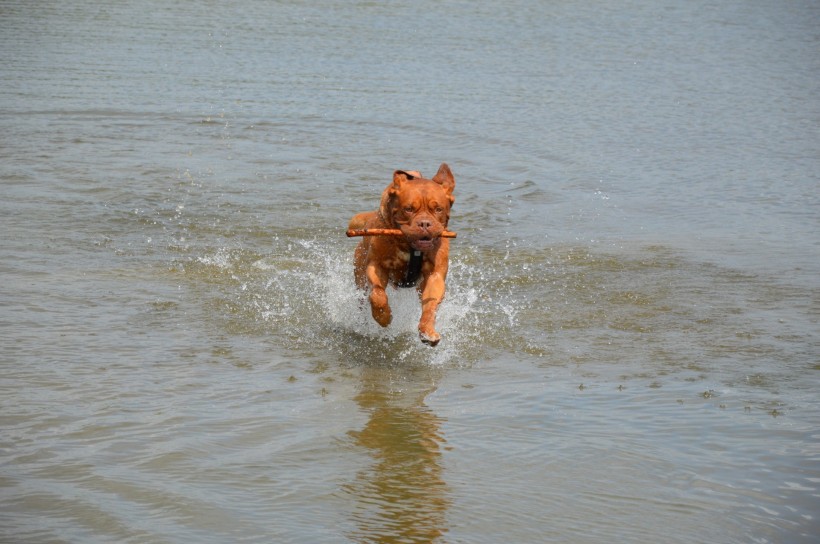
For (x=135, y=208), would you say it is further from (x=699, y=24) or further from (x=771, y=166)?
(x=699, y=24)

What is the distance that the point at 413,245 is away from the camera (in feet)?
25.0

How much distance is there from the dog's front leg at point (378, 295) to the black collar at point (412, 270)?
0.16 metres

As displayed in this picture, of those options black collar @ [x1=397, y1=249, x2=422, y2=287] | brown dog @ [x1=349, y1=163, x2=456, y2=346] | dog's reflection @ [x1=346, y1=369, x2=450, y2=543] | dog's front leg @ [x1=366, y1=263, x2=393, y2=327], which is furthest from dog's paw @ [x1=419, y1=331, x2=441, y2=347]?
black collar @ [x1=397, y1=249, x2=422, y2=287]

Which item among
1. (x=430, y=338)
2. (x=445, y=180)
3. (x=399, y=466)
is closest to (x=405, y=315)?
(x=430, y=338)

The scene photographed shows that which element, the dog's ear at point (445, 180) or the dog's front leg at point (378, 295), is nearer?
the dog's ear at point (445, 180)

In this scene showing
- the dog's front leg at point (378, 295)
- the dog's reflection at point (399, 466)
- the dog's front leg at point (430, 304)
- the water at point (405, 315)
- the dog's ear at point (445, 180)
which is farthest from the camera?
the dog's front leg at point (378, 295)

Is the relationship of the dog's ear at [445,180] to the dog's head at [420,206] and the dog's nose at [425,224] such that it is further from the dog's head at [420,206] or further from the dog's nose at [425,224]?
the dog's nose at [425,224]

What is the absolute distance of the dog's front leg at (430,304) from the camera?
7.63 meters

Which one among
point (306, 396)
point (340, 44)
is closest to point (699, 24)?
point (340, 44)

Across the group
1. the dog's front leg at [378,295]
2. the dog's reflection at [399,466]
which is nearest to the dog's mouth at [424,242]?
the dog's front leg at [378,295]

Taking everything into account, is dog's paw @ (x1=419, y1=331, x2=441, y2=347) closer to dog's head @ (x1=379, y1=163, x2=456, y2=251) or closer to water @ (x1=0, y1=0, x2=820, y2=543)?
water @ (x1=0, y1=0, x2=820, y2=543)

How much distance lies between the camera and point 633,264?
1110cm

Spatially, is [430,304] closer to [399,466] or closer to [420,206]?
[420,206]

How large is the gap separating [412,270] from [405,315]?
32.2 inches
